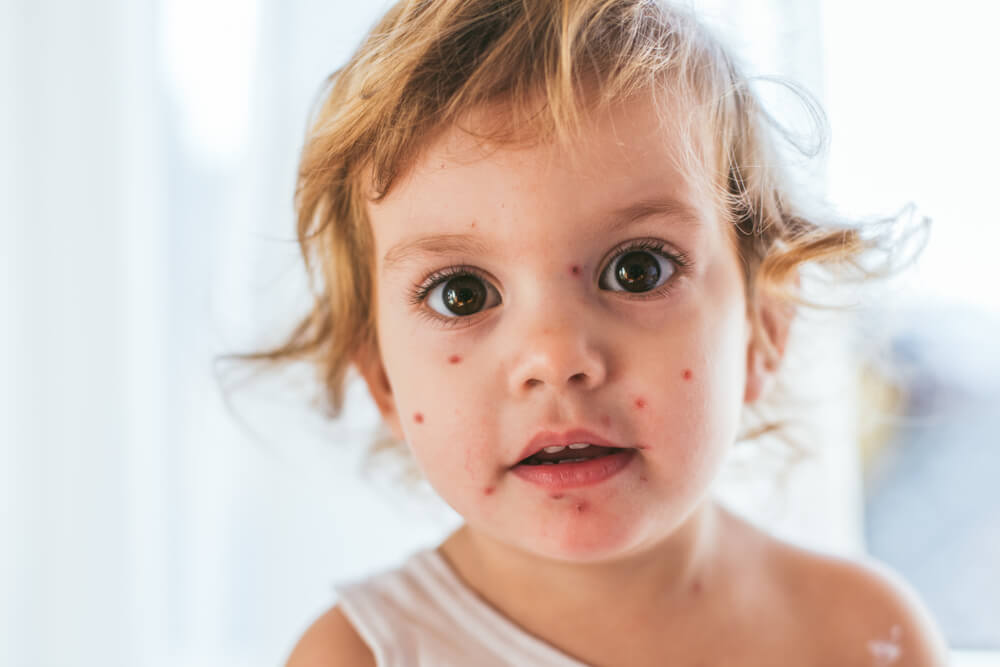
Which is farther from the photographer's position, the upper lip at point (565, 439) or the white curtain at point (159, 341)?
the white curtain at point (159, 341)

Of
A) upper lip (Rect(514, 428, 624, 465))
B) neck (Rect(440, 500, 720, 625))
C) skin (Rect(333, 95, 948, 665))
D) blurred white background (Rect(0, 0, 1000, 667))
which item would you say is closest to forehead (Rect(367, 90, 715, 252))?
skin (Rect(333, 95, 948, 665))

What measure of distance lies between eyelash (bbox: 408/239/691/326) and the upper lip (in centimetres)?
10

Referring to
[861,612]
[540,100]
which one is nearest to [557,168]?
[540,100]

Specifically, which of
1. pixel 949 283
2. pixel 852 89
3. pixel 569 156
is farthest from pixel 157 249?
pixel 949 283

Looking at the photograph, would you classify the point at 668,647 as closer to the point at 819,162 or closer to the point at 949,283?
the point at 819,162

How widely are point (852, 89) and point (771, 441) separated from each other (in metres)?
0.40

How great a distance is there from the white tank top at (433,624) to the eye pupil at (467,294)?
272 mm

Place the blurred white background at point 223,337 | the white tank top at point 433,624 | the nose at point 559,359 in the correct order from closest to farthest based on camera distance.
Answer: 1. the nose at point 559,359
2. the white tank top at point 433,624
3. the blurred white background at point 223,337

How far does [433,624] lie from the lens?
32.0 inches

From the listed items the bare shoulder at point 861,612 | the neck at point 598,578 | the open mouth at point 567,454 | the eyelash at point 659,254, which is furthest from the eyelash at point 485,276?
the bare shoulder at point 861,612

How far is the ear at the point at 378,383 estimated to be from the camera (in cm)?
83

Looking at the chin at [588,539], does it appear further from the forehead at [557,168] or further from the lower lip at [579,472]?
the forehead at [557,168]

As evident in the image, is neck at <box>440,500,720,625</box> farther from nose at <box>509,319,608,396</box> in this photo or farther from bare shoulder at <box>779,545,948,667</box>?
nose at <box>509,319,608,396</box>

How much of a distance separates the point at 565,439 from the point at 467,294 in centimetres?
13
